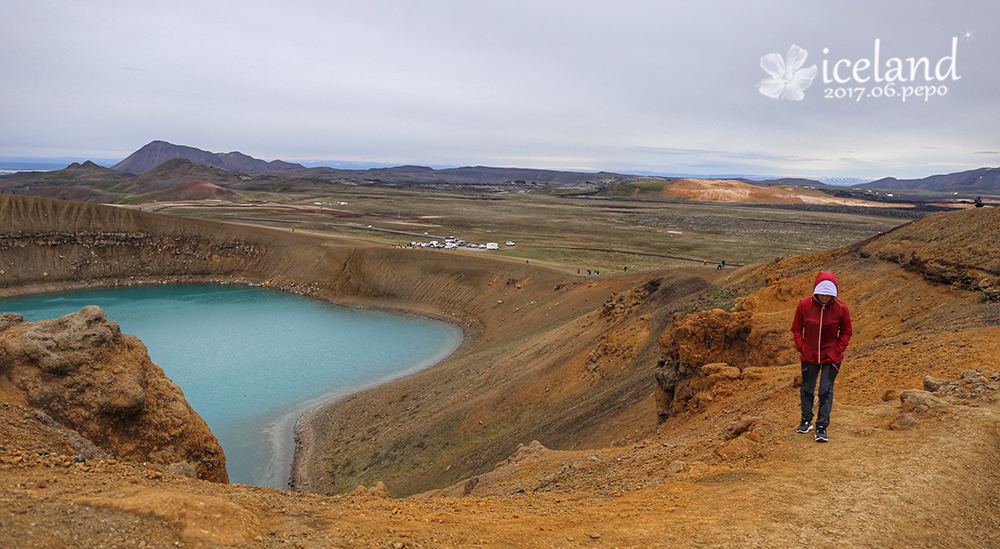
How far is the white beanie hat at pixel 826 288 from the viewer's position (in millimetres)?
7652

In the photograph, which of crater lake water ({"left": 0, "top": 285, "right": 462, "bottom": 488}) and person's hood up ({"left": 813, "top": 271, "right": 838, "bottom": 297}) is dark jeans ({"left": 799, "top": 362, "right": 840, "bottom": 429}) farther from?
crater lake water ({"left": 0, "top": 285, "right": 462, "bottom": 488})

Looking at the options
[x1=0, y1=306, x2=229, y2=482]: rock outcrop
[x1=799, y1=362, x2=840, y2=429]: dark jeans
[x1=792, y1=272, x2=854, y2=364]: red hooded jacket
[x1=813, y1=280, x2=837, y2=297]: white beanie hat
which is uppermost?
[x1=813, y1=280, x2=837, y2=297]: white beanie hat

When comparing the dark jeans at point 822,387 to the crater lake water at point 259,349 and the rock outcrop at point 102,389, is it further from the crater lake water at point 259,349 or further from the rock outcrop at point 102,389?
the crater lake water at point 259,349

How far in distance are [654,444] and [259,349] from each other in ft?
116

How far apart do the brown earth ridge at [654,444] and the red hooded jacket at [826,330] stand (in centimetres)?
119

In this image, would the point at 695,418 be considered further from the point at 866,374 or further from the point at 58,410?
the point at 58,410

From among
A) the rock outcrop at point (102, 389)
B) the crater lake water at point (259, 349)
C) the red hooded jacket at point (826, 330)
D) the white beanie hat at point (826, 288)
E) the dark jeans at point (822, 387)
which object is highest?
the white beanie hat at point (826, 288)

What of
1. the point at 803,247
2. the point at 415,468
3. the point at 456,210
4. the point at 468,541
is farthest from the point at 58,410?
the point at 456,210

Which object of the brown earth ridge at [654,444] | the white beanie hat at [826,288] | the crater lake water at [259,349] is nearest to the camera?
the brown earth ridge at [654,444]

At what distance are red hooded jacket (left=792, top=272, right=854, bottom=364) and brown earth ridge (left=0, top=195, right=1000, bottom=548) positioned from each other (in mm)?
1189

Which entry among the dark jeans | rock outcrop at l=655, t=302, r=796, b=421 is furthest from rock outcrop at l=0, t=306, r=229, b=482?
rock outcrop at l=655, t=302, r=796, b=421

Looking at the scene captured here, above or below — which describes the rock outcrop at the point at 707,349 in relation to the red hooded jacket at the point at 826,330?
below

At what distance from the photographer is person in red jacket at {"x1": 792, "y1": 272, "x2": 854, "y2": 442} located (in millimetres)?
7812

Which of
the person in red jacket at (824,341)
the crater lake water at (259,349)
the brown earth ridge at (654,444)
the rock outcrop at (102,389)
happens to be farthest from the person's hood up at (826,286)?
the crater lake water at (259,349)
